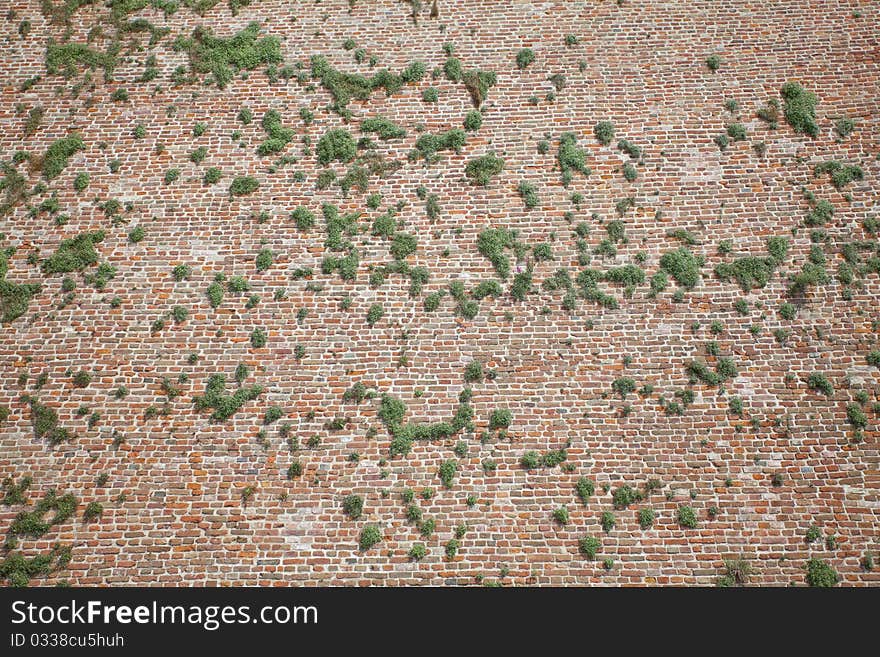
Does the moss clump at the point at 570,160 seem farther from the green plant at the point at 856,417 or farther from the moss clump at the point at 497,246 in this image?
the green plant at the point at 856,417

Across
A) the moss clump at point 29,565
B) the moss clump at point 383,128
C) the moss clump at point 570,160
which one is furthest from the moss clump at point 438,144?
the moss clump at point 29,565

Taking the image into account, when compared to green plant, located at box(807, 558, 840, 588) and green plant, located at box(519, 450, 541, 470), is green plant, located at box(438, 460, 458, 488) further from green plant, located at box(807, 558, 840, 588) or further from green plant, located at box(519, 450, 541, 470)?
green plant, located at box(807, 558, 840, 588)

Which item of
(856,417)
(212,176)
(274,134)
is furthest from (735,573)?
(212,176)

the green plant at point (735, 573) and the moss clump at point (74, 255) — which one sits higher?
the moss clump at point (74, 255)

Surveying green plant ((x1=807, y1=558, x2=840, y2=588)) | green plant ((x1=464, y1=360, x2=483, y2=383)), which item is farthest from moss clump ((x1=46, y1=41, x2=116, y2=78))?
green plant ((x1=807, y1=558, x2=840, y2=588))

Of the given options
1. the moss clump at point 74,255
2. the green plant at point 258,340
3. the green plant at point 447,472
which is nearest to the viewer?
the green plant at point 447,472

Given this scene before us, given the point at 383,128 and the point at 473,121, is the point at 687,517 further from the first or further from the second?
the point at 383,128

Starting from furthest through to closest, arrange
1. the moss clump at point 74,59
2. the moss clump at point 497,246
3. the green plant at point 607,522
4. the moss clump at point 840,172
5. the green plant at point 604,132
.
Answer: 1. the moss clump at point 74,59
2. the green plant at point 604,132
3. the moss clump at point 840,172
4. the moss clump at point 497,246
5. the green plant at point 607,522
